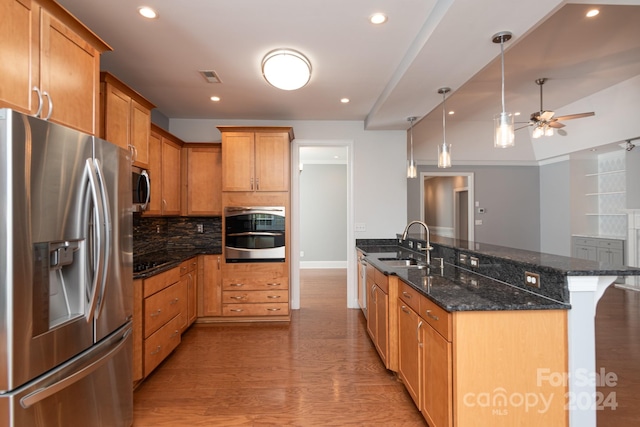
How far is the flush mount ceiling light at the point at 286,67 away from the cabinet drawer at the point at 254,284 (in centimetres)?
226

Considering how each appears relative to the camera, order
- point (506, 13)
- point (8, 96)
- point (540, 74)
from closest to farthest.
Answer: point (8, 96)
point (506, 13)
point (540, 74)

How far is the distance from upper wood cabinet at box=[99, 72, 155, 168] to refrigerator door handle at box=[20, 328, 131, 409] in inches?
58.2

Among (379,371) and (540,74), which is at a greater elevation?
(540,74)

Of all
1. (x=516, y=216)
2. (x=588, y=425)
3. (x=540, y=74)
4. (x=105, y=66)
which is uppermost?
(x=540, y=74)

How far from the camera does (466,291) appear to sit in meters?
1.84

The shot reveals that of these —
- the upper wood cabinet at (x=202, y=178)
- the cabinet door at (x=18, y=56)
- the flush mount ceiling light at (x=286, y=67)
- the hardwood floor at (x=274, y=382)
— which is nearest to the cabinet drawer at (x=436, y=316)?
the hardwood floor at (x=274, y=382)

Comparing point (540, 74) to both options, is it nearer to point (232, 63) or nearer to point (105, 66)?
point (232, 63)

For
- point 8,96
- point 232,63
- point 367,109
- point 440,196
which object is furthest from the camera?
point 440,196

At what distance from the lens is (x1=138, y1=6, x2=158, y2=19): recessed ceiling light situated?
78.8 inches

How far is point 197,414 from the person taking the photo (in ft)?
6.83

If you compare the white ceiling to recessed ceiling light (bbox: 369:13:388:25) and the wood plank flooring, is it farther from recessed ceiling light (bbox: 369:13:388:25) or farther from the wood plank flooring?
the wood plank flooring

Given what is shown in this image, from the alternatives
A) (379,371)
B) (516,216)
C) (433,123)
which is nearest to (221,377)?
(379,371)

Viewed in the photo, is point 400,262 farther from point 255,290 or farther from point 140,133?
point 140,133

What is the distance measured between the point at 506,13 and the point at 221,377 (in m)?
3.25
